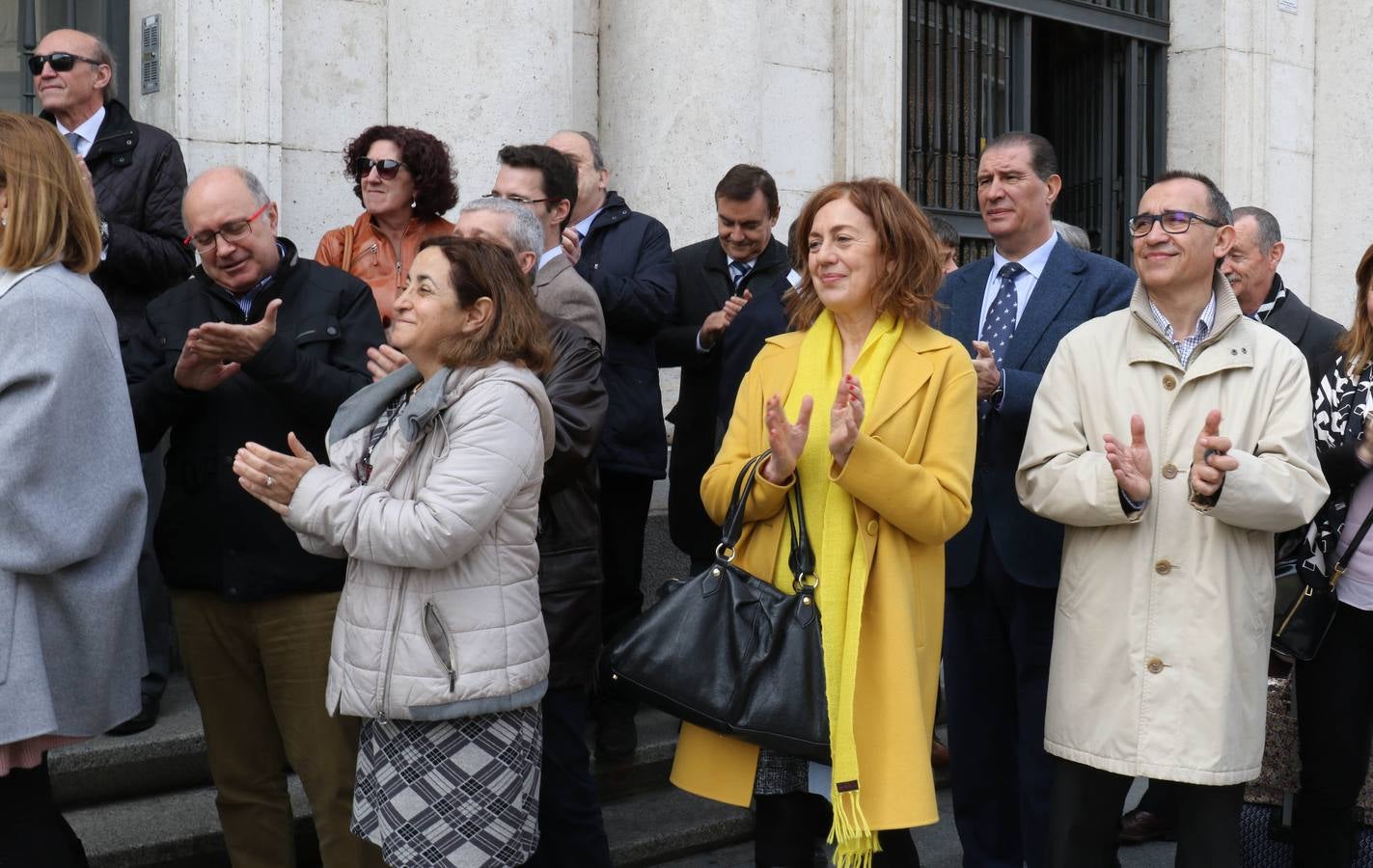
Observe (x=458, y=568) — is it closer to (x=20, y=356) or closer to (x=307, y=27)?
(x=20, y=356)

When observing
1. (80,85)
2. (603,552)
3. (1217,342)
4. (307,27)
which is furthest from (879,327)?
(307,27)

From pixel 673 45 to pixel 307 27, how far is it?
1730 mm

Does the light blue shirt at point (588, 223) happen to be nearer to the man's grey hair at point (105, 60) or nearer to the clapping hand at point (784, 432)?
the man's grey hair at point (105, 60)

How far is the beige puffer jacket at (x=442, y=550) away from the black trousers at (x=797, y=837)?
0.66m

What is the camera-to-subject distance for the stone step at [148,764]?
4.42 meters

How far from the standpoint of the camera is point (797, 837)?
3.63 metres

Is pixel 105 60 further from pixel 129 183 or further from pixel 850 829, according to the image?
pixel 850 829

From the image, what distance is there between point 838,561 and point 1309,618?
1.45 metres

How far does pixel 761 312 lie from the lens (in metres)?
5.22

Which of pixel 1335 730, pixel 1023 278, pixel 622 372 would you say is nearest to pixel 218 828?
pixel 622 372

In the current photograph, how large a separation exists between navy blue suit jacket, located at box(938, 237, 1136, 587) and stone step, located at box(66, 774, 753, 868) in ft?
4.31

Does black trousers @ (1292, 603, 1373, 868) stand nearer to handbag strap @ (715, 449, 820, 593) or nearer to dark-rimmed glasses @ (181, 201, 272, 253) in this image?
handbag strap @ (715, 449, 820, 593)

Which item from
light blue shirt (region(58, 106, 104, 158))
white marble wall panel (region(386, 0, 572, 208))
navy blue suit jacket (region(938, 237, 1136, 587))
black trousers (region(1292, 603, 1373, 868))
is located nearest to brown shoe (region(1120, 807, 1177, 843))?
black trousers (region(1292, 603, 1373, 868))

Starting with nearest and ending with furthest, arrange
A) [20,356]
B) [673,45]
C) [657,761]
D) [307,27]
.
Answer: [20,356], [657,761], [307,27], [673,45]
